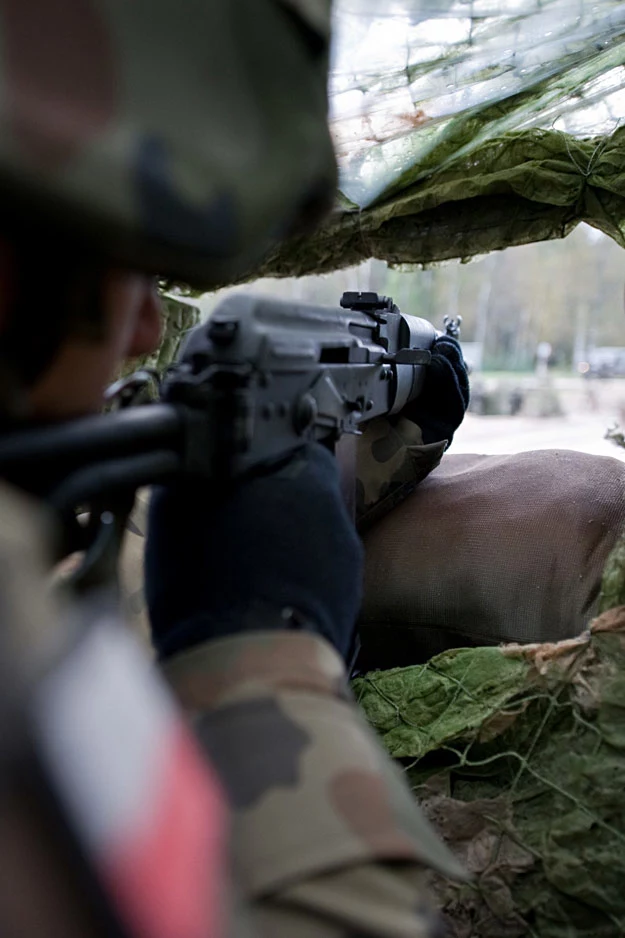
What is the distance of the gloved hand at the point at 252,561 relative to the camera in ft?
2.43

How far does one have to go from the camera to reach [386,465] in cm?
166

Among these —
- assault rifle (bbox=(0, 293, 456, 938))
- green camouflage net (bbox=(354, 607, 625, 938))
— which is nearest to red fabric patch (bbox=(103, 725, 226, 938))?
assault rifle (bbox=(0, 293, 456, 938))

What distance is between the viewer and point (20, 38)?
0.51 meters

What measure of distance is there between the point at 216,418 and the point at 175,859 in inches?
18.6

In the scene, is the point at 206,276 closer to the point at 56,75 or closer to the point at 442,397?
the point at 56,75

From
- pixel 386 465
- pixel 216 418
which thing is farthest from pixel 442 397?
pixel 216 418

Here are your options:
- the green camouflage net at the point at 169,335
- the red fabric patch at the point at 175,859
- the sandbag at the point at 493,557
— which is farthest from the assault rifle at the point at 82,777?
the green camouflage net at the point at 169,335

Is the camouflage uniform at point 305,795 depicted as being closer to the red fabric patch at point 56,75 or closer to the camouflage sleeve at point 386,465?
the red fabric patch at point 56,75

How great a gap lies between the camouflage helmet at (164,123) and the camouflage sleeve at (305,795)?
0.31 meters

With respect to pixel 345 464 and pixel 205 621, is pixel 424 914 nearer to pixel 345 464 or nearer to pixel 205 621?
pixel 205 621

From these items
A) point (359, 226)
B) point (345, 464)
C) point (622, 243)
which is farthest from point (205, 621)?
point (359, 226)

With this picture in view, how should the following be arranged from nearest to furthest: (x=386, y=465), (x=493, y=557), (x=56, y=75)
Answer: (x=56, y=75)
(x=493, y=557)
(x=386, y=465)

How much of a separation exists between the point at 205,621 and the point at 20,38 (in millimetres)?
458

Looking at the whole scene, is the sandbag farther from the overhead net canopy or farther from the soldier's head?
the soldier's head
